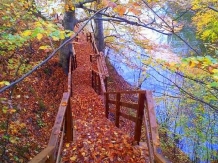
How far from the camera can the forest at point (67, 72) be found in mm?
4930

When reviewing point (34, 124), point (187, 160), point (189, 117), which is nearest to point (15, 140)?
point (34, 124)

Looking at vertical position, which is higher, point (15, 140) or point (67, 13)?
point (67, 13)

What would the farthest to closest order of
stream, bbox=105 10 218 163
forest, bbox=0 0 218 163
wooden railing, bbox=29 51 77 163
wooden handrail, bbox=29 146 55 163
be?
stream, bbox=105 10 218 163
forest, bbox=0 0 218 163
wooden railing, bbox=29 51 77 163
wooden handrail, bbox=29 146 55 163

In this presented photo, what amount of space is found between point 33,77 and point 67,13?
12.3 feet

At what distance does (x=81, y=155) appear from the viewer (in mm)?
4398

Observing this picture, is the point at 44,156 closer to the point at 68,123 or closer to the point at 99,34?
the point at 68,123

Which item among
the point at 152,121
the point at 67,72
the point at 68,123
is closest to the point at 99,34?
the point at 67,72

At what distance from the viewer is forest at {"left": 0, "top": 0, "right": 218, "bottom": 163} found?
4.93m

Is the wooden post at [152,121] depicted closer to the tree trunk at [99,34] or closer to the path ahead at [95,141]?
the path ahead at [95,141]

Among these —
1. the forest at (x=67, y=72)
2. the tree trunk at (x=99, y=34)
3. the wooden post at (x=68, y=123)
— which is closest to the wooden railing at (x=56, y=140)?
the wooden post at (x=68, y=123)

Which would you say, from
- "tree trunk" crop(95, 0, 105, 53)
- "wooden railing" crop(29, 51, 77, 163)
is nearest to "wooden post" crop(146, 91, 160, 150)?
"wooden railing" crop(29, 51, 77, 163)

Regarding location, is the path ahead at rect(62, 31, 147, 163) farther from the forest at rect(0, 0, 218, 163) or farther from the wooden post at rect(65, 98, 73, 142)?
the forest at rect(0, 0, 218, 163)

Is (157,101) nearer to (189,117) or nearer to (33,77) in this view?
(189,117)

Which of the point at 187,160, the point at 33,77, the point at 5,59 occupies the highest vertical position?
the point at 5,59
